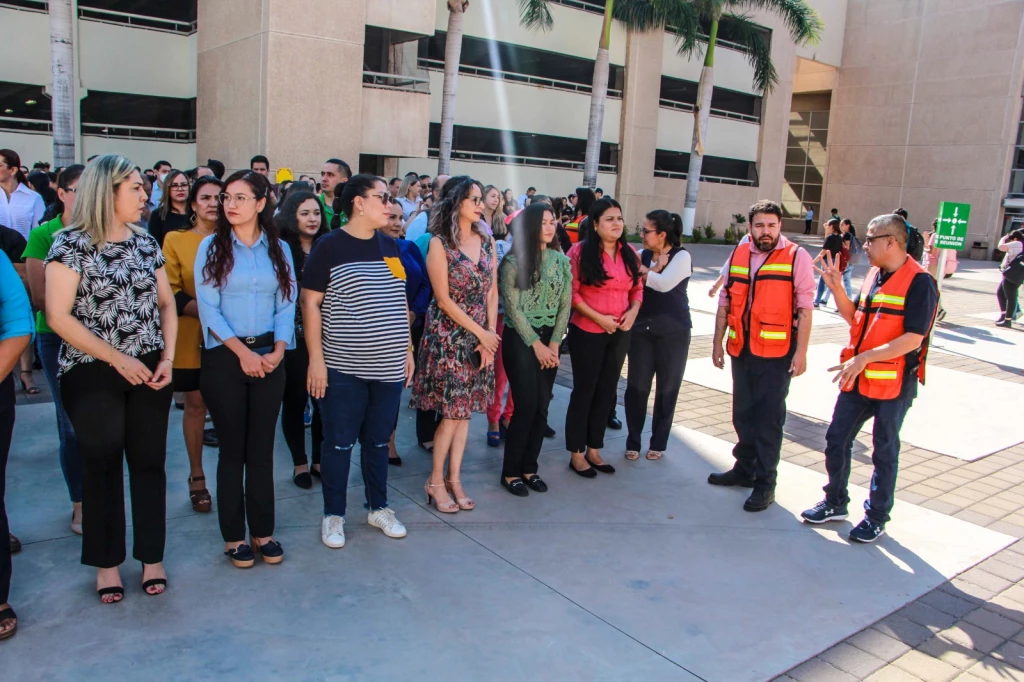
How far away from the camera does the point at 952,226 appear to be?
12.5 meters

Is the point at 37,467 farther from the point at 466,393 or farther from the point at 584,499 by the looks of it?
the point at 584,499

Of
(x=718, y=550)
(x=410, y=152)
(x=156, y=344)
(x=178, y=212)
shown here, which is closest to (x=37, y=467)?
(x=178, y=212)

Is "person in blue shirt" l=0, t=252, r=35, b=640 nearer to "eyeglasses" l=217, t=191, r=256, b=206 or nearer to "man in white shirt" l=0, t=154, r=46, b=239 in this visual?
"eyeglasses" l=217, t=191, r=256, b=206

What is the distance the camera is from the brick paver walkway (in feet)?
11.4

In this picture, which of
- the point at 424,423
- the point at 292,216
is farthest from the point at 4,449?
the point at 424,423

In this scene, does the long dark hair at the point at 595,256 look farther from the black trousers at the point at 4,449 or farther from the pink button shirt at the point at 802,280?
the black trousers at the point at 4,449

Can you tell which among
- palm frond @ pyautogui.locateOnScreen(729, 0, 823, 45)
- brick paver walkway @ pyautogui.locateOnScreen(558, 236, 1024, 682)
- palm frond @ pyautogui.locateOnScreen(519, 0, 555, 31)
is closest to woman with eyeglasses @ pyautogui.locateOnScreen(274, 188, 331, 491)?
brick paver walkway @ pyautogui.locateOnScreen(558, 236, 1024, 682)

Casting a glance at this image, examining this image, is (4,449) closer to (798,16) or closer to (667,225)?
(667,225)

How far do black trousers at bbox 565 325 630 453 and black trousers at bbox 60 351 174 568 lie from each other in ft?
9.11

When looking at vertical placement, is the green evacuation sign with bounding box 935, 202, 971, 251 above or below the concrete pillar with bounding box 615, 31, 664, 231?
below

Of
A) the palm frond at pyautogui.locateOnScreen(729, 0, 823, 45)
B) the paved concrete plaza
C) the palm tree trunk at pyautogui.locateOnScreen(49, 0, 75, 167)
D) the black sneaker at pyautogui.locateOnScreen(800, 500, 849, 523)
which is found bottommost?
the paved concrete plaza

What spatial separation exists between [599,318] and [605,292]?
0.22 meters

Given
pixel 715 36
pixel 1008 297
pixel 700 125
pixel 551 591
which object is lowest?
pixel 551 591

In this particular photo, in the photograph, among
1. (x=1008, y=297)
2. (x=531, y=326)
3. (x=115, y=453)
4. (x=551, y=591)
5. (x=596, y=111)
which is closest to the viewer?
(x=115, y=453)
